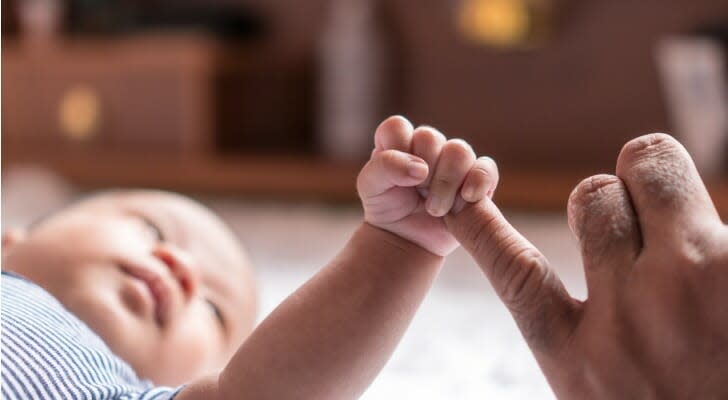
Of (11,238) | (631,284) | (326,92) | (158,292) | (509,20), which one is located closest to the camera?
(631,284)

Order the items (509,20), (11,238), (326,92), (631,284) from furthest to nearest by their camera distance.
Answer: (326,92)
(509,20)
(11,238)
(631,284)

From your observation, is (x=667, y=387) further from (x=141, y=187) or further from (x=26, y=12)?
Result: (x=26, y=12)

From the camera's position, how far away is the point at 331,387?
62cm

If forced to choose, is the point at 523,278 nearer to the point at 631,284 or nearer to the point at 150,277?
the point at 631,284

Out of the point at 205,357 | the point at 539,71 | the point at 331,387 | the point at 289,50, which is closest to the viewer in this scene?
the point at 331,387

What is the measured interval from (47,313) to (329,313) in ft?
0.70

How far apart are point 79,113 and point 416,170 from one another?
205 cm

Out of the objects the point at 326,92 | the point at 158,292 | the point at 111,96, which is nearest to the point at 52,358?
the point at 158,292

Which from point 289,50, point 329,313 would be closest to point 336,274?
point 329,313

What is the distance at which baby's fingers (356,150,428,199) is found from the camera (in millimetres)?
601

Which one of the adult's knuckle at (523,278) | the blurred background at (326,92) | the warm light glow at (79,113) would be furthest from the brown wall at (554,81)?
the adult's knuckle at (523,278)

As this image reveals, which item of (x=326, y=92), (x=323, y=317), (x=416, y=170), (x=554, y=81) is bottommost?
(x=326, y=92)

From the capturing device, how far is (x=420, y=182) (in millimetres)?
606

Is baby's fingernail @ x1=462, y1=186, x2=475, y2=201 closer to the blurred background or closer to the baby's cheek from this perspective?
the baby's cheek
